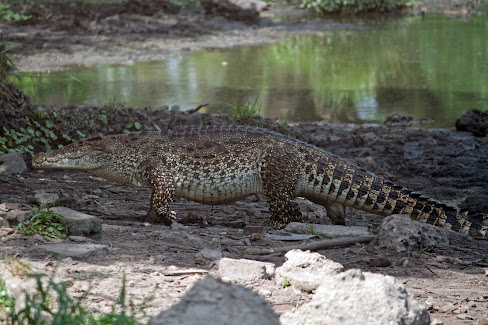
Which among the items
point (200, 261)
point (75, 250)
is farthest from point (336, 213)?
point (75, 250)

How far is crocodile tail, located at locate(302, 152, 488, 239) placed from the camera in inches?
233

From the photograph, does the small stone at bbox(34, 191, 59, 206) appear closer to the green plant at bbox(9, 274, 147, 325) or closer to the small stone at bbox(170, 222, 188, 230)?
the small stone at bbox(170, 222, 188, 230)

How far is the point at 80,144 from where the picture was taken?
6.23 meters

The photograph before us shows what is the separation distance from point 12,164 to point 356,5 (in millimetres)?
23264

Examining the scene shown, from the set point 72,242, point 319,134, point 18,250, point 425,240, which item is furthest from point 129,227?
point 319,134

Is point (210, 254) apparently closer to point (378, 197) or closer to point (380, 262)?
point (380, 262)

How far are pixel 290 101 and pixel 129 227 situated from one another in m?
8.17

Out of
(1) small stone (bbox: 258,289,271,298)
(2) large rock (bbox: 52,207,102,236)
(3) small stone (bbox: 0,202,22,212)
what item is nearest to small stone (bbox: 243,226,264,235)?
(2) large rock (bbox: 52,207,102,236)

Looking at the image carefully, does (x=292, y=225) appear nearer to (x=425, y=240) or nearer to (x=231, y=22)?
(x=425, y=240)

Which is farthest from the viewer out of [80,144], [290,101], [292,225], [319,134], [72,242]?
→ [290,101]

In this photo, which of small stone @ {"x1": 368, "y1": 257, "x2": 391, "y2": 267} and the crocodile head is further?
the crocodile head

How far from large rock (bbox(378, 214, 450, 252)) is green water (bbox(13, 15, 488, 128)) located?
238 inches

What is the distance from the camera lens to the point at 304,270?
13.9 feet

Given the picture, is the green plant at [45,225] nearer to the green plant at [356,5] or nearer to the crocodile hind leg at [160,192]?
the crocodile hind leg at [160,192]
